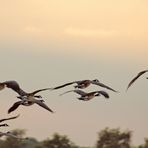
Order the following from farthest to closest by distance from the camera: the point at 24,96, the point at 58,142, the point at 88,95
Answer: the point at 58,142, the point at 88,95, the point at 24,96

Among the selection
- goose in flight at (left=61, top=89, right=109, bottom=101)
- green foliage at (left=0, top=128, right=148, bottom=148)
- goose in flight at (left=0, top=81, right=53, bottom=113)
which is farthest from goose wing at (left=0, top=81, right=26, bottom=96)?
green foliage at (left=0, top=128, right=148, bottom=148)

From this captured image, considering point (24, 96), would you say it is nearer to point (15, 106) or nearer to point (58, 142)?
point (15, 106)

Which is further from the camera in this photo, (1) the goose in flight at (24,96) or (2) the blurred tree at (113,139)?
(2) the blurred tree at (113,139)

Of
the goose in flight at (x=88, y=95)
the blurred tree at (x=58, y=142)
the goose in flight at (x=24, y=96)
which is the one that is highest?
the blurred tree at (x=58, y=142)

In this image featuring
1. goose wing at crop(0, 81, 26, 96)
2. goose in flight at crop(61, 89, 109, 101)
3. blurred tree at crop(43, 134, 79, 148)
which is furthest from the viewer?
blurred tree at crop(43, 134, 79, 148)

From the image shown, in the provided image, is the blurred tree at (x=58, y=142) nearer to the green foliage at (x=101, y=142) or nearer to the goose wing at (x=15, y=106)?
the green foliage at (x=101, y=142)

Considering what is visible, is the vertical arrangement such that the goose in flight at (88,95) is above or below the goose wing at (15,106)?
above

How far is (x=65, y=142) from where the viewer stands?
110 feet

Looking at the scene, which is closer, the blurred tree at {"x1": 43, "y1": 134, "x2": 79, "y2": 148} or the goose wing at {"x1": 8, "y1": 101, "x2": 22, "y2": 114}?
the goose wing at {"x1": 8, "y1": 101, "x2": 22, "y2": 114}

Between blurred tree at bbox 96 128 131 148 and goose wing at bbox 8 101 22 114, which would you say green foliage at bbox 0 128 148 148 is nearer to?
blurred tree at bbox 96 128 131 148

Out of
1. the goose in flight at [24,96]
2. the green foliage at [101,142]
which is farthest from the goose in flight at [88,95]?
the green foliage at [101,142]

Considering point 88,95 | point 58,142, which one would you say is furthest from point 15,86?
point 58,142

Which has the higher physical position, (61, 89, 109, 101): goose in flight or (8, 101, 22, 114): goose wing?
(61, 89, 109, 101): goose in flight

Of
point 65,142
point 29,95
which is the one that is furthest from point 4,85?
point 65,142
